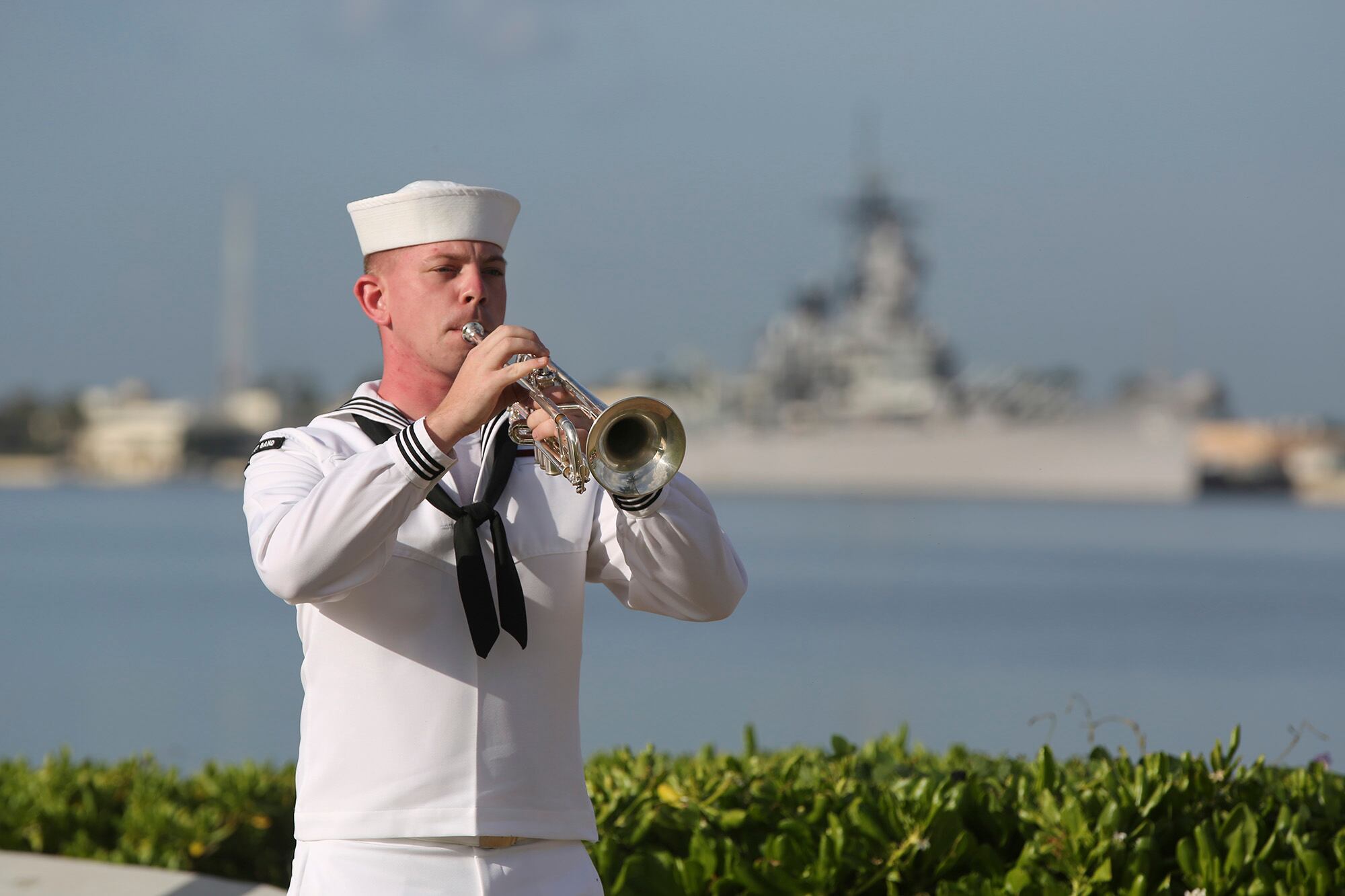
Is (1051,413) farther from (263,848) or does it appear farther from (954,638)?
(263,848)

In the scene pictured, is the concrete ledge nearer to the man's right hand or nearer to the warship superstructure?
the man's right hand

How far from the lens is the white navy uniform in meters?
2.34

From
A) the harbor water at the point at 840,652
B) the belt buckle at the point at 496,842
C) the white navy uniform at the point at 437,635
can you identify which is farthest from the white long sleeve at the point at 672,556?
the harbor water at the point at 840,652

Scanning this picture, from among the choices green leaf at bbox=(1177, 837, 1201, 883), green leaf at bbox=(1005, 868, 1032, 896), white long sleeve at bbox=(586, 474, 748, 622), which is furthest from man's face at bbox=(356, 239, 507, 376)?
green leaf at bbox=(1177, 837, 1201, 883)

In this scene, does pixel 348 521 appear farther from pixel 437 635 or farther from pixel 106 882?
pixel 106 882

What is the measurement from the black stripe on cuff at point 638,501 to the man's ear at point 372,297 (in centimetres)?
56

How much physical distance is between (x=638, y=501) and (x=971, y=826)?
187 cm

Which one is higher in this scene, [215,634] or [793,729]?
[215,634]

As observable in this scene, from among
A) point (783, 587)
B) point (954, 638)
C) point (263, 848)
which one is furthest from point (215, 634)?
point (263, 848)

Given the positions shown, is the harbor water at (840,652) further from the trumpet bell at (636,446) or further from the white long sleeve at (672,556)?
the trumpet bell at (636,446)

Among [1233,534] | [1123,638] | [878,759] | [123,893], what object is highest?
[1233,534]

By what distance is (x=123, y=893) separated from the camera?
4.46 metres

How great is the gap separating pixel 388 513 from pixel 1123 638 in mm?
27425

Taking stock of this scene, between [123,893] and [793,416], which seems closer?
[123,893]
